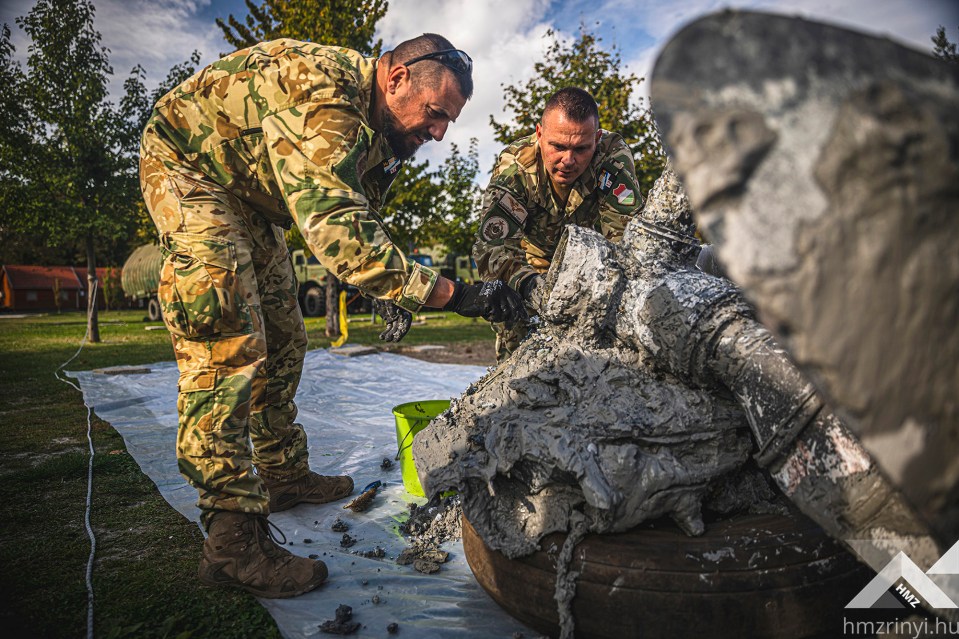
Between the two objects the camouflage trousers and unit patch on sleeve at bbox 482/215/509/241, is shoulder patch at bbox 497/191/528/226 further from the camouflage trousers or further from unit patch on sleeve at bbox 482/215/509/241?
the camouflage trousers

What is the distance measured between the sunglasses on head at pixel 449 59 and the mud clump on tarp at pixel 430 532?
186 centimetres

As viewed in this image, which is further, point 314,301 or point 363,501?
point 314,301

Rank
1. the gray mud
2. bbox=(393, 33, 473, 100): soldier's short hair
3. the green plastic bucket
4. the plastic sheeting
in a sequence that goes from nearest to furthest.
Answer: the gray mud, the plastic sheeting, bbox=(393, 33, 473, 100): soldier's short hair, the green plastic bucket

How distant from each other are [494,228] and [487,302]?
1.32 m

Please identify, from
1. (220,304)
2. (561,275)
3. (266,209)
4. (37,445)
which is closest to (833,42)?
(561,275)

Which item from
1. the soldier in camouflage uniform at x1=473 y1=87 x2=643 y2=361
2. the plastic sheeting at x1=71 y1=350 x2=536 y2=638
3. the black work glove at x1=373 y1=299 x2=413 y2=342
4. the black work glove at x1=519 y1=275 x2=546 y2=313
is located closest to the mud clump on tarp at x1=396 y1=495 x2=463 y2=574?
the plastic sheeting at x1=71 y1=350 x2=536 y2=638

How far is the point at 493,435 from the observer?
187cm

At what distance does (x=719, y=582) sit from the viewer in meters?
1.45

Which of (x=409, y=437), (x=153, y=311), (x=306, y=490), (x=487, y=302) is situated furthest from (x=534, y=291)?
(x=153, y=311)

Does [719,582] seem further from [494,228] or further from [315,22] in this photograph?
[315,22]

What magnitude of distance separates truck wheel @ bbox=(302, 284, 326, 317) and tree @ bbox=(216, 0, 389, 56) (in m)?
7.35

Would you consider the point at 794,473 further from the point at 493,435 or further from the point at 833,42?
the point at 833,42

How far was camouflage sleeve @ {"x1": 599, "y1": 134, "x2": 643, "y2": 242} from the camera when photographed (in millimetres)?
3402

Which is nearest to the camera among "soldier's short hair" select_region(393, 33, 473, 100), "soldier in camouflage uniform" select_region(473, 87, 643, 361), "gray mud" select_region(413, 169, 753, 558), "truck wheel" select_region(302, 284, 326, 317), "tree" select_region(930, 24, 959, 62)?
"tree" select_region(930, 24, 959, 62)
